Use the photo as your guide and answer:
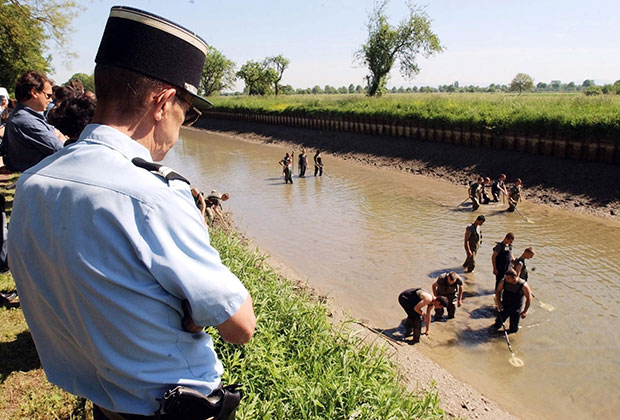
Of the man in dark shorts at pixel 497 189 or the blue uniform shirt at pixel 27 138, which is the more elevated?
the blue uniform shirt at pixel 27 138

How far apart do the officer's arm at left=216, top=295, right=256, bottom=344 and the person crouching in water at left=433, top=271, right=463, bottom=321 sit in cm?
699

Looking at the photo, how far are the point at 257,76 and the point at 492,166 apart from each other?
2148 inches

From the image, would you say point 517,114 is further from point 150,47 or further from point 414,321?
point 150,47

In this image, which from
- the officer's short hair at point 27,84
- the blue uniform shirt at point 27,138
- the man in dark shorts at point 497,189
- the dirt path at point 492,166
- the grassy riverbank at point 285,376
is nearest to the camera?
the grassy riverbank at point 285,376

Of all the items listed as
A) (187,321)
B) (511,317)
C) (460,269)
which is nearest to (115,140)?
(187,321)

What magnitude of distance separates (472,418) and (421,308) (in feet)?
7.05

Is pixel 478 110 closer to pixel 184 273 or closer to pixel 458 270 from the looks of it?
pixel 458 270

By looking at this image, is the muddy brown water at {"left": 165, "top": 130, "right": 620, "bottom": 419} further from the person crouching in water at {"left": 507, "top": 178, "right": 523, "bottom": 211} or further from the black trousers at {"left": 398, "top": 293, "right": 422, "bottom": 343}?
the person crouching in water at {"left": 507, "top": 178, "right": 523, "bottom": 211}

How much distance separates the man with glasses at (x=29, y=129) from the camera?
16.1 feet

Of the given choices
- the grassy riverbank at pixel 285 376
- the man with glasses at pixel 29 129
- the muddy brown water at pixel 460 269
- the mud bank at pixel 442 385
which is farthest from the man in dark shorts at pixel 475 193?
the man with glasses at pixel 29 129

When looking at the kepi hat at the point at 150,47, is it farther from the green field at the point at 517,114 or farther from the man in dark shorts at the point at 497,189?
the green field at the point at 517,114

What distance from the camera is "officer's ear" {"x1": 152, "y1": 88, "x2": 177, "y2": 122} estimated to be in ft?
5.08

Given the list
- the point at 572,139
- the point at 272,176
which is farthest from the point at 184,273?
the point at 272,176

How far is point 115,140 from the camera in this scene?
1.44m
